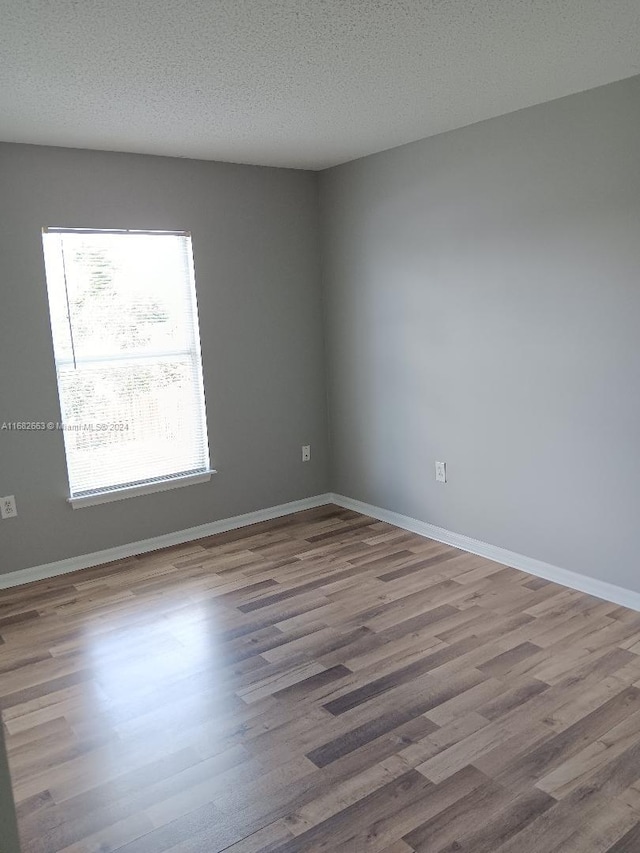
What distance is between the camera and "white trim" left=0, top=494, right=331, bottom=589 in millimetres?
3668

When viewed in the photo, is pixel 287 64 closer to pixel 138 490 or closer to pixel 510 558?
pixel 138 490

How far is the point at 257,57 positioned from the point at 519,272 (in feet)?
5.37

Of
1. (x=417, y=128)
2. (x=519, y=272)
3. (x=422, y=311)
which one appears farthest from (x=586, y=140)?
(x=422, y=311)

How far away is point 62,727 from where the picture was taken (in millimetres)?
2400

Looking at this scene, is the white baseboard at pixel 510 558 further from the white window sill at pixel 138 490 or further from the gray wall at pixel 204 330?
the white window sill at pixel 138 490

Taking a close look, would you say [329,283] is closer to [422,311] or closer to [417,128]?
[422,311]

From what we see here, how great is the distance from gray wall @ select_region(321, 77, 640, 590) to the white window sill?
1113 mm

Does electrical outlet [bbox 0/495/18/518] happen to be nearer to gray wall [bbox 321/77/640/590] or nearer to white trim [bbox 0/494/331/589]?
white trim [bbox 0/494/331/589]

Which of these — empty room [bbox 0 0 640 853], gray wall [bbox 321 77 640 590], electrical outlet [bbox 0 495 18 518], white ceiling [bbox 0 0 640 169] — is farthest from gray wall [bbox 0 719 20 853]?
electrical outlet [bbox 0 495 18 518]

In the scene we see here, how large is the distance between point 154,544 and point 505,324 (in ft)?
7.89

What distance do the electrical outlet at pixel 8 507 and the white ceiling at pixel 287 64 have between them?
182 centimetres

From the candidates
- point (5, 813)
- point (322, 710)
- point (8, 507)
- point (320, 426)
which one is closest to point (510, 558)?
point (322, 710)

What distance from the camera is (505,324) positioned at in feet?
11.2

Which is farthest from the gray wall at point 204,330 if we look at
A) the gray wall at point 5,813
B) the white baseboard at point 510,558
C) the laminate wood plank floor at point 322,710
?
the gray wall at point 5,813
